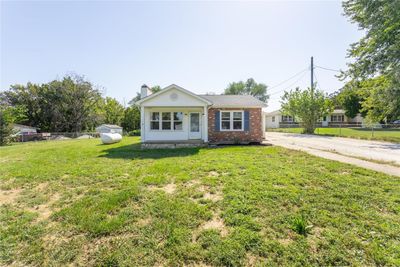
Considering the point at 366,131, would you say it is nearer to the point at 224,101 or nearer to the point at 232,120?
the point at 232,120

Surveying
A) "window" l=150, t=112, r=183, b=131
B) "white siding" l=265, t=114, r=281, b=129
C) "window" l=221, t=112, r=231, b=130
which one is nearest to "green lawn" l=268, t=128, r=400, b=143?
"window" l=221, t=112, r=231, b=130

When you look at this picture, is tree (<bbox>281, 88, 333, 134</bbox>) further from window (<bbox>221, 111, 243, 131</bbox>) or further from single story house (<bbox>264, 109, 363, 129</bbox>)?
single story house (<bbox>264, 109, 363, 129</bbox>)

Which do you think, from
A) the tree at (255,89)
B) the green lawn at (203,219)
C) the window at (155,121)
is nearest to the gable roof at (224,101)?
the window at (155,121)

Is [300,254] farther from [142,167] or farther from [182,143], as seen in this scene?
[182,143]

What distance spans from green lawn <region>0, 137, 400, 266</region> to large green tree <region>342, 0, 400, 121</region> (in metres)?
8.80

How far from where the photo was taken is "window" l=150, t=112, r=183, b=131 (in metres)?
13.7

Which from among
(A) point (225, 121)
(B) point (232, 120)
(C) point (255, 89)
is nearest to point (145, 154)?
(A) point (225, 121)

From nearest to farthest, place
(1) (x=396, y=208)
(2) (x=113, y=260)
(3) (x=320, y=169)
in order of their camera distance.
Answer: (2) (x=113, y=260) → (1) (x=396, y=208) → (3) (x=320, y=169)

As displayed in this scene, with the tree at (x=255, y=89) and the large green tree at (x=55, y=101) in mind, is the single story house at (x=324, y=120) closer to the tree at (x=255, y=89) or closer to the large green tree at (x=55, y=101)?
the tree at (x=255, y=89)

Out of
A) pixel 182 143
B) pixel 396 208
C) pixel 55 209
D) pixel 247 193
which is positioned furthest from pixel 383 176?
pixel 182 143

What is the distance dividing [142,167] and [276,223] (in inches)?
200

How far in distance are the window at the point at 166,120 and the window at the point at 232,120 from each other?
302 centimetres

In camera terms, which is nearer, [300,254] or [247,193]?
[300,254]

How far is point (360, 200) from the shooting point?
422 cm
